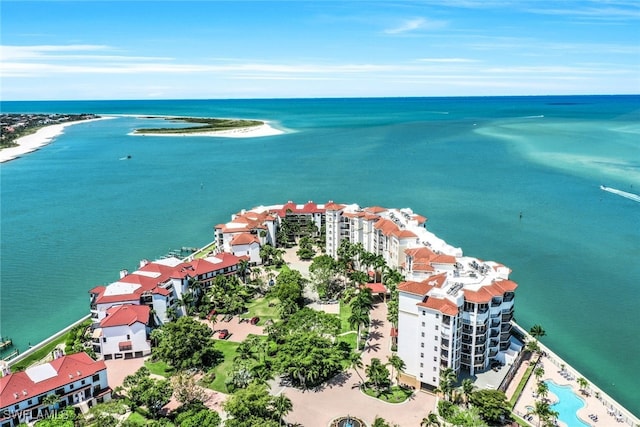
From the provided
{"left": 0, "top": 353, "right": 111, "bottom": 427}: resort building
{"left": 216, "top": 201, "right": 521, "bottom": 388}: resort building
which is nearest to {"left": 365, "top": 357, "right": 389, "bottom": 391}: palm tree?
{"left": 216, "top": 201, "right": 521, "bottom": 388}: resort building

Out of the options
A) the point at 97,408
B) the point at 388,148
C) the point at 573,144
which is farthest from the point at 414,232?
the point at 573,144

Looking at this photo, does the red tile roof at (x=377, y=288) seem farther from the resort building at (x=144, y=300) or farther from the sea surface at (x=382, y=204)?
the resort building at (x=144, y=300)

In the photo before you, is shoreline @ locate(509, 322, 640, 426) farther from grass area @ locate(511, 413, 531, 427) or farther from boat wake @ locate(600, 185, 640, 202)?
boat wake @ locate(600, 185, 640, 202)

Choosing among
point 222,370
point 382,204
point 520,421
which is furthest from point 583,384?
point 382,204

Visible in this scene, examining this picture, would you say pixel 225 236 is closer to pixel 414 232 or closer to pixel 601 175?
pixel 414 232

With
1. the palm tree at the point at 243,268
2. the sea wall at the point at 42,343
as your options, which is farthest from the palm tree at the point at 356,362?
the sea wall at the point at 42,343
